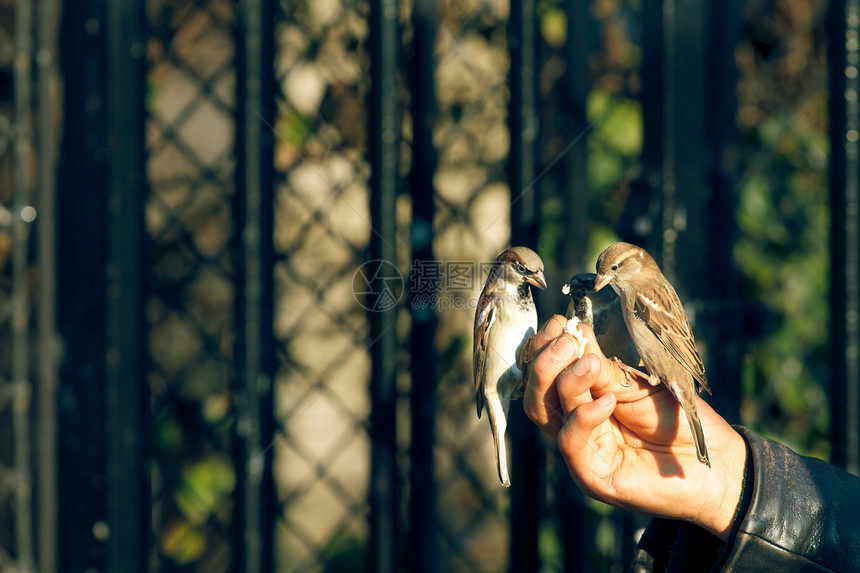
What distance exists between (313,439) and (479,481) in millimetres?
750

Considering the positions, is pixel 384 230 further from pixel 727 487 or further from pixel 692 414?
pixel 692 414

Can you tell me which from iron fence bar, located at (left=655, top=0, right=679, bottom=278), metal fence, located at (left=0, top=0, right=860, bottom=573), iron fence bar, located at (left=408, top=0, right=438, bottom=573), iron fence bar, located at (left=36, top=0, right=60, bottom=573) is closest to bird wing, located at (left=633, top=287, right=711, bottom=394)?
metal fence, located at (left=0, top=0, right=860, bottom=573)

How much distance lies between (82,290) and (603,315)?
220cm

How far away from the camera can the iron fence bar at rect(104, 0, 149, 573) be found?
2.36 m

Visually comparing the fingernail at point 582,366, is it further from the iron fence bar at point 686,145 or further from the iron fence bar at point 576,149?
the iron fence bar at point 686,145

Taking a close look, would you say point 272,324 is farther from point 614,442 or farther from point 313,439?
point 614,442

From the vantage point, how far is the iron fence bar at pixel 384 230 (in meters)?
2.30

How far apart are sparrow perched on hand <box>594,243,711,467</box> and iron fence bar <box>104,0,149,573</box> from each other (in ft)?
6.61

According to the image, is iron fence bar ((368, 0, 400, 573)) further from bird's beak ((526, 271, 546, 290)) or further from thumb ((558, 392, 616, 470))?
bird's beak ((526, 271, 546, 290))

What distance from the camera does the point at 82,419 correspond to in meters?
2.47

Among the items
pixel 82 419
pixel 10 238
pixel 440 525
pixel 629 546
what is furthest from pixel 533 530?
pixel 10 238

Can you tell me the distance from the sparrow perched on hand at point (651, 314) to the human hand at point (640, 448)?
0.09 m

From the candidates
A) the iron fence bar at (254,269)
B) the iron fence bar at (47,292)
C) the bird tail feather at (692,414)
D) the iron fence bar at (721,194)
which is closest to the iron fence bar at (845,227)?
the iron fence bar at (721,194)

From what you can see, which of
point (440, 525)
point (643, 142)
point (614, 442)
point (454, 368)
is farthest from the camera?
point (440, 525)
